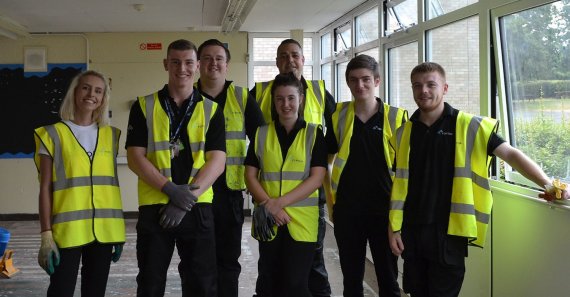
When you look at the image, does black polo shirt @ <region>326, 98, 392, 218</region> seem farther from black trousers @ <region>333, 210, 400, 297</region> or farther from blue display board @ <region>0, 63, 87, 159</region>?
blue display board @ <region>0, 63, 87, 159</region>

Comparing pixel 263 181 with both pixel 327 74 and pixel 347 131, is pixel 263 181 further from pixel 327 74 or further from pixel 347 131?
pixel 327 74

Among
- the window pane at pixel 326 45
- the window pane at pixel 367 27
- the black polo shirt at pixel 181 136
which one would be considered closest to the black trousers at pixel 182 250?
the black polo shirt at pixel 181 136

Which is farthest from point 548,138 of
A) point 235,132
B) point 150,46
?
point 150,46

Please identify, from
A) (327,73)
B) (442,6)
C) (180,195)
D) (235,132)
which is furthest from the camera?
(327,73)

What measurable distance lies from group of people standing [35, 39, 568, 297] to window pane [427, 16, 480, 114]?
1.13 meters

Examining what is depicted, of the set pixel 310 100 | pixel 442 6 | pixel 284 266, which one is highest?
pixel 442 6

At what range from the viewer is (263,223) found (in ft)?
8.25

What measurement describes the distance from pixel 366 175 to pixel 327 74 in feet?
16.5

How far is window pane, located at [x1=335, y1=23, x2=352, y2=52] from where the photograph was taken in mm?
6301

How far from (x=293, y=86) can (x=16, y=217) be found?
631 cm

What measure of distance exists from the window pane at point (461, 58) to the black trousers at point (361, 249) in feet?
4.42

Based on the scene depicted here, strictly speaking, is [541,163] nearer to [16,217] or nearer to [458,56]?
[458,56]

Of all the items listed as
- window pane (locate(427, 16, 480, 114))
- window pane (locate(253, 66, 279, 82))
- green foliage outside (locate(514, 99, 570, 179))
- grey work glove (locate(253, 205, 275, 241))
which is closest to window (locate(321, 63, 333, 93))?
window pane (locate(253, 66, 279, 82))

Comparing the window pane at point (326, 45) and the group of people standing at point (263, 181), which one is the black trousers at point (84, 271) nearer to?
the group of people standing at point (263, 181)
